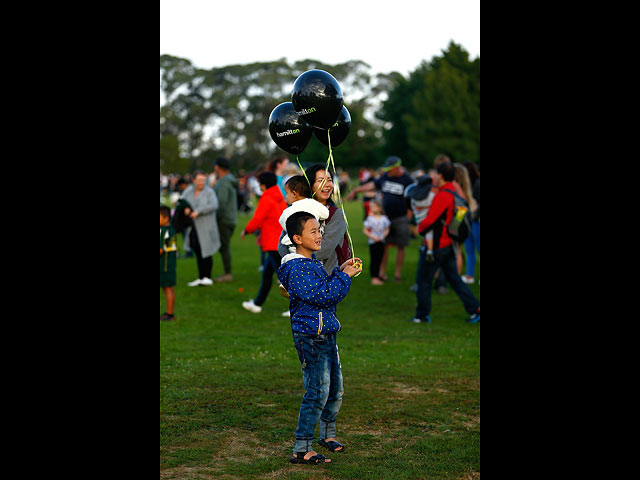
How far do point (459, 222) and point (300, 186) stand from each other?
15.9 ft

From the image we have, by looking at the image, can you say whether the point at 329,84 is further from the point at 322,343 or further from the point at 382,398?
the point at 382,398

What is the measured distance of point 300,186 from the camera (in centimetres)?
537

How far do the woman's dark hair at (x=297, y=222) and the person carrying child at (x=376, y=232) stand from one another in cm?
733

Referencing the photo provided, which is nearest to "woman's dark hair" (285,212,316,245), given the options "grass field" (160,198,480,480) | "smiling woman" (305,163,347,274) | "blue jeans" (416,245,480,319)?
"smiling woman" (305,163,347,274)

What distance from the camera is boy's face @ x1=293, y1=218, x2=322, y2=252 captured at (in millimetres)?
4816

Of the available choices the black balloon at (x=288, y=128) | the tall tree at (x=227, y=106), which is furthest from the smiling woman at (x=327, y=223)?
the tall tree at (x=227, y=106)

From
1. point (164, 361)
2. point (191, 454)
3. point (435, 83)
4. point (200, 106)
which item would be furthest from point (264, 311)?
point (200, 106)

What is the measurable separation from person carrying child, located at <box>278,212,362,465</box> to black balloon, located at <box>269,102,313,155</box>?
75cm

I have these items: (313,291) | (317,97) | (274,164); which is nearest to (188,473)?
(313,291)

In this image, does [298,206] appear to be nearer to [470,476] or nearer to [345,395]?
[470,476]

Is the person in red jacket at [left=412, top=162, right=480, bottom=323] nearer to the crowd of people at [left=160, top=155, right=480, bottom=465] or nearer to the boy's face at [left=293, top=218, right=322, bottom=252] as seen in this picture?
the crowd of people at [left=160, top=155, right=480, bottom=465]

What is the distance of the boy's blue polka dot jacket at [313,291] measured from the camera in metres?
4.75

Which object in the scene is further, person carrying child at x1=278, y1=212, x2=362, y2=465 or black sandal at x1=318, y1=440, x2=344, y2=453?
black sandal at x1=318, y1=440, x2=344, y2=453

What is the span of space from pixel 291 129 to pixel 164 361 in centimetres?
346
